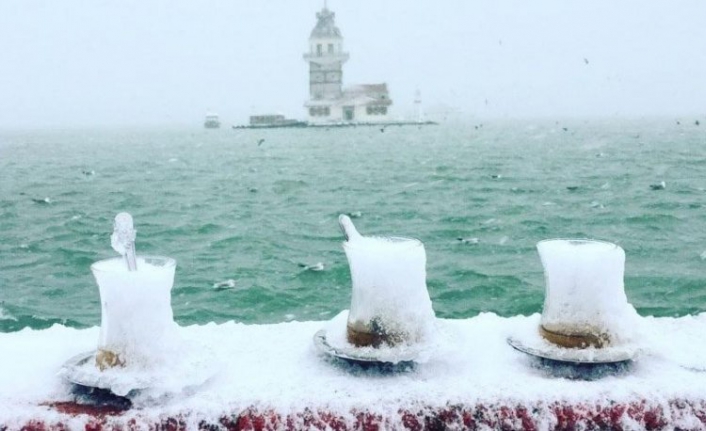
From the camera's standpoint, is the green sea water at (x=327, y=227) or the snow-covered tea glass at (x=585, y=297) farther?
the green sea water at (x=327, y=227)

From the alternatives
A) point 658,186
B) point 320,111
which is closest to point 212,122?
point 320,111

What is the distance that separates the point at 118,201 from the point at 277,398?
20628 millimetres

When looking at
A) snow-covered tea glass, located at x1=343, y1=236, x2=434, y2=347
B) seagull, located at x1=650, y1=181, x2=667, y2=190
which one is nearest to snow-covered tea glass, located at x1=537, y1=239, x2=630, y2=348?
snow-covered tea glass, located at x1=343, y1=236, x2=434, y2=347

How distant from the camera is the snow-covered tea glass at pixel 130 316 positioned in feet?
4.74

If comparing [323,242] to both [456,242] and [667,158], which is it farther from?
[667,158]

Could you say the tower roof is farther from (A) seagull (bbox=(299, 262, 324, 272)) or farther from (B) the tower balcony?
(A) seagull (bbox=(299, 262, 324, 272))

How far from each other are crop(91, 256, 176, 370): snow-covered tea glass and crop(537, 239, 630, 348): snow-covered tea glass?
81 centimetres

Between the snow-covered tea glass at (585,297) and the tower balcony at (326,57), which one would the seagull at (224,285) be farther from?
the tower balcony at (326,57)

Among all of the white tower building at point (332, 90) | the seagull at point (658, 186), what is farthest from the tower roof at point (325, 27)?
the seagull at point (658, 186)

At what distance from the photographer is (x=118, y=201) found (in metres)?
21.0

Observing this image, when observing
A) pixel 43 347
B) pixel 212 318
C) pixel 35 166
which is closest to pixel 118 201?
pixel 212 318

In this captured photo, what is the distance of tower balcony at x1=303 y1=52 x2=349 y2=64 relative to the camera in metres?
69.6

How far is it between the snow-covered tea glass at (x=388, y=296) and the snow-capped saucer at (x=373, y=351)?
0.02m

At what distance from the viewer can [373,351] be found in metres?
1.54
